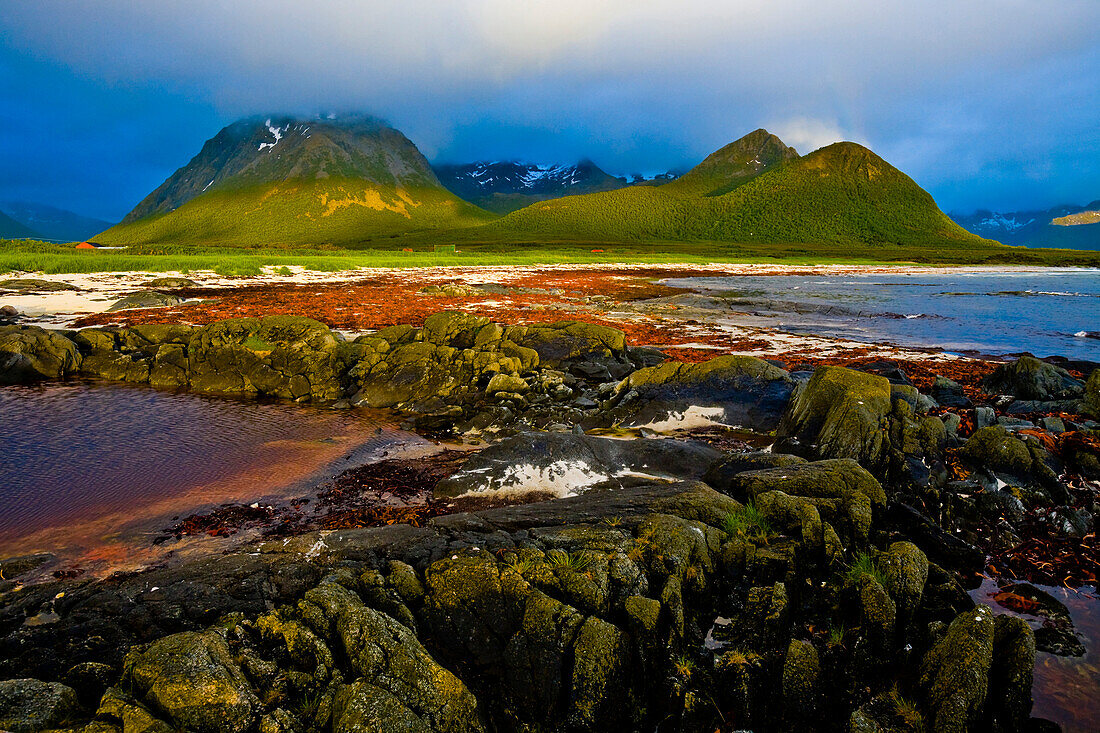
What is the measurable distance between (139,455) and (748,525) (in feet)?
42.0

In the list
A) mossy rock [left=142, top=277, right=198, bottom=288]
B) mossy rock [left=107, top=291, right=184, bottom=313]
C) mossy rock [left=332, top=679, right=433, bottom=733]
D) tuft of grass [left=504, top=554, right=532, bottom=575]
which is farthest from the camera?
mossy rock [left=142, top=277, right=198, bottom=288]

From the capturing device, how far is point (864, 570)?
6.33 meters

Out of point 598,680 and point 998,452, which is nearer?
point 598,680

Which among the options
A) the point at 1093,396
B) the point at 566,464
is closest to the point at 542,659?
the point at 566,464

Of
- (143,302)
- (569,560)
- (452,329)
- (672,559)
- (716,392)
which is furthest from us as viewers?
(143,302)

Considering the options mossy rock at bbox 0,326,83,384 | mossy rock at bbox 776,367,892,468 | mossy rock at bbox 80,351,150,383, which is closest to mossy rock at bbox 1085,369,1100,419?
mossy rock at bbox 776,367,892,468

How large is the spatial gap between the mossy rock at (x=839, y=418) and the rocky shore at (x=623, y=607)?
0.07 metres

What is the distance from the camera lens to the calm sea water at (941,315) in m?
28.9

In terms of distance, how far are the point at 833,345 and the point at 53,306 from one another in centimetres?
4394

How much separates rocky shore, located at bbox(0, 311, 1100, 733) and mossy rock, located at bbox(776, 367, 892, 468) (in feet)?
0.23

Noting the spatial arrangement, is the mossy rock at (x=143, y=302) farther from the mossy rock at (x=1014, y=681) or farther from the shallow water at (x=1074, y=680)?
the shallow water at (x=1074, y=680)

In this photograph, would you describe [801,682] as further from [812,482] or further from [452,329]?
[452,329]

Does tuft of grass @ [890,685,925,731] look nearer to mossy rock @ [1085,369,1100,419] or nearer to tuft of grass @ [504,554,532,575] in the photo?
tuft of grass @ [504,554,532,575]

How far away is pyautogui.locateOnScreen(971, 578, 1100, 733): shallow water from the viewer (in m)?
5.21
